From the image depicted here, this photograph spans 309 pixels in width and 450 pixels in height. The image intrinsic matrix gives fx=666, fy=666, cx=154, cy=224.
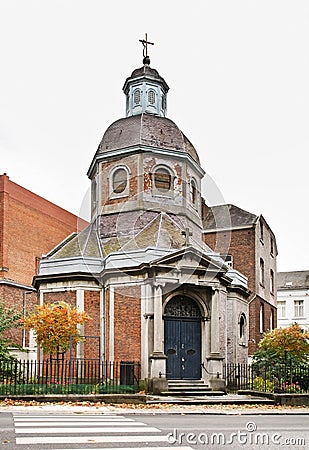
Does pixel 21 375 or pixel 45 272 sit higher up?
pixel 45 272

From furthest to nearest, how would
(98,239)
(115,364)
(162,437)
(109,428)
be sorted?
1. (98,239)
2. (115,364)
3. (109,428)
4. (162,437)

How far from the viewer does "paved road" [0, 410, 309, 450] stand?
9.95 m

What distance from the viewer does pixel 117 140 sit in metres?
33.4

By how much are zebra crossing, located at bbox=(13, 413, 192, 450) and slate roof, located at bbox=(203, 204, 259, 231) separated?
30.4 meters

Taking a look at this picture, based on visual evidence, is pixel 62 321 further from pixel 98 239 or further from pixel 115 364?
pixel 98 239

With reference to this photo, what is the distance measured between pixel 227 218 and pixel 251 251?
14.5ft

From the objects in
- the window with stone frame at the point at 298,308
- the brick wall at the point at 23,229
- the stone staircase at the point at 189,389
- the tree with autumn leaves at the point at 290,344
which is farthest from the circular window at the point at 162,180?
the window with stone frame at the point at 298,308

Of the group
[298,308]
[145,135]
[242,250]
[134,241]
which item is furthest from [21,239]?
[298,308]

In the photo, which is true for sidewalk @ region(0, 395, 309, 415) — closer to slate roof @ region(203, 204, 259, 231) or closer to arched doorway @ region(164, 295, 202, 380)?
arched doorway @ region(164, 295, 202, 380)

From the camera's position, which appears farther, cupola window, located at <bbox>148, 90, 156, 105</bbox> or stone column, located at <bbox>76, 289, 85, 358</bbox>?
cupola window, located at <bbox>148, 90, 156, 105</bbox>

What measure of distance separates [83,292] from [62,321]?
10.5 feet

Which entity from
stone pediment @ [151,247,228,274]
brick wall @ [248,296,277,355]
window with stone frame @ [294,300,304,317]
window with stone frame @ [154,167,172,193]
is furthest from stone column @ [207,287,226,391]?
window with stone frame @ [294,300,304,317]

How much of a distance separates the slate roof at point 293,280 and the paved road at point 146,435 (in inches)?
2102

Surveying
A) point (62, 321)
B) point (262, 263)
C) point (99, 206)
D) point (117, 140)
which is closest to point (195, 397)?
point (62, 321)
